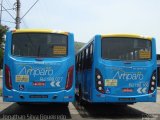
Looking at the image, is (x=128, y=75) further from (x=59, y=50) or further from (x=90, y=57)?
(x=59, y=50)

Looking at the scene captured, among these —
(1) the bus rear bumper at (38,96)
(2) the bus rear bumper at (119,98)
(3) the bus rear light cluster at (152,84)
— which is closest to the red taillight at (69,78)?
(1) the bus rear bumper at (38,96)

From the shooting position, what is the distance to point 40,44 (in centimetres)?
1537

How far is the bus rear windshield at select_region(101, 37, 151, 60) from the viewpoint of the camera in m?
15.8

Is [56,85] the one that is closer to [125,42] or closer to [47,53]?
[47,53]

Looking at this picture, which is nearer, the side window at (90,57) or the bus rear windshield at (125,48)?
the bus rear windshield at (125,48)

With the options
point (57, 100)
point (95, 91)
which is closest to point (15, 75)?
→ point (57, 100)

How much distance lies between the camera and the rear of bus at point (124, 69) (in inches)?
611

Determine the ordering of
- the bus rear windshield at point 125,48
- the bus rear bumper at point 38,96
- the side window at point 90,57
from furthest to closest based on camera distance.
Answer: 1. the side window at point 90,57
2. the bus rear windshield at point 125,48
3. the bus rear bumper at point 38,96

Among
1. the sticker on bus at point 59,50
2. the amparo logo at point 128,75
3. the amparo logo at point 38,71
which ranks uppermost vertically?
the sticker on bus at point 59,50

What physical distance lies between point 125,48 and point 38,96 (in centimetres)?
362

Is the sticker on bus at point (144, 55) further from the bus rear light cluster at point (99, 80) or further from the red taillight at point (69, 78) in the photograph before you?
the red taillight at point (69, 78)

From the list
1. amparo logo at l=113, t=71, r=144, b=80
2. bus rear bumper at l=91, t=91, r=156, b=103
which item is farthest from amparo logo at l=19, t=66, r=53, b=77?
amparo logo at l=113, t=71, r=144, b=80

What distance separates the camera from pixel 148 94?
621 inches

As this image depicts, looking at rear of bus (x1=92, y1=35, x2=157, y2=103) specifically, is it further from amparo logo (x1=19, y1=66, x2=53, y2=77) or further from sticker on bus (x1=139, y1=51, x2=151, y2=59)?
amparo logo (x1=19, y1=66, x2=53, y2=77)
